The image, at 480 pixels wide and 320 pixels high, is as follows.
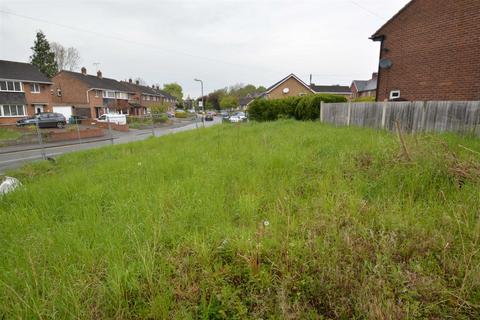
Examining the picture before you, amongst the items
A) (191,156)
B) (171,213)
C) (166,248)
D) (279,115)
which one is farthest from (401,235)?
(279,115)

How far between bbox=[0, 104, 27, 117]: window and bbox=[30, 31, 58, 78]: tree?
26.7 metres

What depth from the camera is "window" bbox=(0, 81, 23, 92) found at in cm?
2832

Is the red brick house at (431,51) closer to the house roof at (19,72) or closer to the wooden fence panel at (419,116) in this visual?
the wooden fence panel at (419,116)

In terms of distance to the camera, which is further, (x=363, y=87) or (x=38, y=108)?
Result: (x=363, y=87)

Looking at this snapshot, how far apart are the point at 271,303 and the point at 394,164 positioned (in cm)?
322

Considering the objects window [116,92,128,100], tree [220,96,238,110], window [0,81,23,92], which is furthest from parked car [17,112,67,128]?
tree [220,96,238,110]

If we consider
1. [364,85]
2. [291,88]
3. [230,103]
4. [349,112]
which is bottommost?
[349,112]

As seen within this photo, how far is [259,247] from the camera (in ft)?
7.44

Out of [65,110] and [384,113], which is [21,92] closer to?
[65,110]

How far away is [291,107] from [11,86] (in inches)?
1357

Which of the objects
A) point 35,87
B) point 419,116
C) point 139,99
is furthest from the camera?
point 139,99

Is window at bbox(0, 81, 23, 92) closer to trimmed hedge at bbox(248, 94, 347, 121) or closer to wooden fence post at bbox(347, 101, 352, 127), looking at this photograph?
trimmed hedge at bbox(248, 94, 347, 121)

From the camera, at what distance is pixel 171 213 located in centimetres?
318

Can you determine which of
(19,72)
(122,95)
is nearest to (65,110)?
(19,72)
